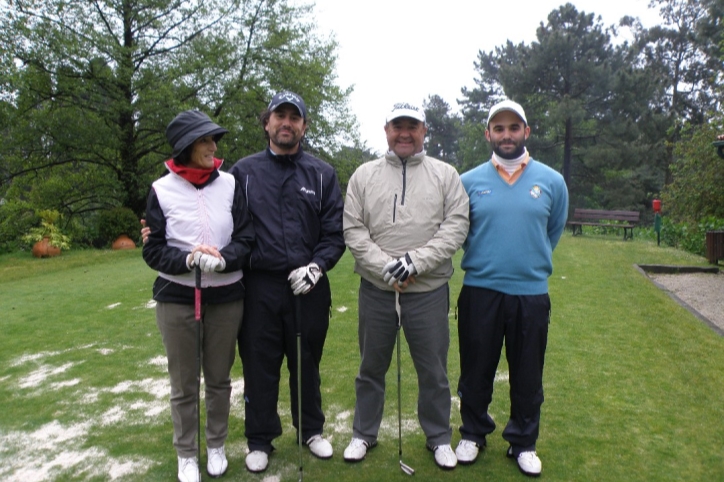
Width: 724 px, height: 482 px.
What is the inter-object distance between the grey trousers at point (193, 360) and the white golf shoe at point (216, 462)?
0.11 feet

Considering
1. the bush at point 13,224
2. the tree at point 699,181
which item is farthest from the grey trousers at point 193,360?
the bush at point 13,224

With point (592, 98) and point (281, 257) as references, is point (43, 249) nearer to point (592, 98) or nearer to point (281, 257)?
point (281, 257)

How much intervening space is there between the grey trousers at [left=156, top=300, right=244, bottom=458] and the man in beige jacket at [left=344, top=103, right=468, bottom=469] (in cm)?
74

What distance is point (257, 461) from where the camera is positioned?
10.4 ft

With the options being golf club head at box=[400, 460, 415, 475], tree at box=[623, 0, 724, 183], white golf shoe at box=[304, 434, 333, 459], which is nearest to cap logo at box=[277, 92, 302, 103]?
white golf shoe at box=[304, 434, 333, 459]

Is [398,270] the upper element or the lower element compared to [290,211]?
lower

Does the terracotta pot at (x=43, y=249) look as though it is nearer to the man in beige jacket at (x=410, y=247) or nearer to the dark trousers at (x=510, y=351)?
the man in beige jacket at (x=410, y=247)

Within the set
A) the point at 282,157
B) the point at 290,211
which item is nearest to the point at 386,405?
the point at 290,211

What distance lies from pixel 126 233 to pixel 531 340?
15.9 meters

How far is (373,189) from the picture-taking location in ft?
10.5

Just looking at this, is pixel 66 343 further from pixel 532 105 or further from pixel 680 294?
pixel 532 105

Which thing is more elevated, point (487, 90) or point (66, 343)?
point (487, 90)

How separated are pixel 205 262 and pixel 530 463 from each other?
6.61 ft

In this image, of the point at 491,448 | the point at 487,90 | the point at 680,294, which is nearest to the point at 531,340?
the point at 491,448
